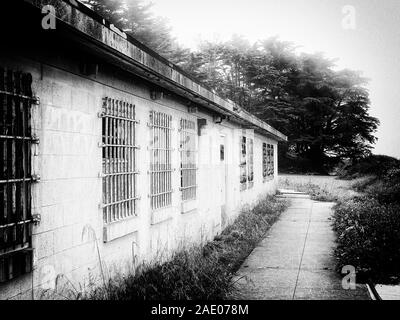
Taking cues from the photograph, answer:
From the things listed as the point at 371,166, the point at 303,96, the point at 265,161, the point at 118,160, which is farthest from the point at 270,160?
the point at 303,96

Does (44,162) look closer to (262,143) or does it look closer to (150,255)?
(150,255)

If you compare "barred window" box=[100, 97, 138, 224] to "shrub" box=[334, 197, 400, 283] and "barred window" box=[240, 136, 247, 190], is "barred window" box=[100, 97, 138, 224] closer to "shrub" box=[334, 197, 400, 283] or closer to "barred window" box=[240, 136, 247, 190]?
"shrub" box=[334, 197, 400, 283]

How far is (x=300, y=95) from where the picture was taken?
4238cm

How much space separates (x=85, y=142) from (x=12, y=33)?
136cm

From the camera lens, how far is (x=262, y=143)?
57.3 feet

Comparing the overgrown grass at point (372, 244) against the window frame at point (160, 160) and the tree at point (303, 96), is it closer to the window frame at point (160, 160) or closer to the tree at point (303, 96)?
the window frame at point (160, 160)

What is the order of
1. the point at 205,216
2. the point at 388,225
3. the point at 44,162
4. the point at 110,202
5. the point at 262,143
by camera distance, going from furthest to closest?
the point at 262,143
the point at 205,216
the point at 388,225
the point at 110,202
the point at 44,162

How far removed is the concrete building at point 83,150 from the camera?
3.11m

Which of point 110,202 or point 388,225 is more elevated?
point 110,202

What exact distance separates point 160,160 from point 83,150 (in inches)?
82.6

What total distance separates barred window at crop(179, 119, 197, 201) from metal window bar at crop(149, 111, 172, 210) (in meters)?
0.65

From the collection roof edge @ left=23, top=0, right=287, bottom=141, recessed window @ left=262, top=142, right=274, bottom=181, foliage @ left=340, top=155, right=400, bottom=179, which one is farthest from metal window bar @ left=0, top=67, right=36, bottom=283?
foliage @ left=340, top=155, right=400, bottom=179

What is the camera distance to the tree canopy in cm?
3959

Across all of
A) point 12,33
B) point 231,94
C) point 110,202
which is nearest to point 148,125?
point 110,202
